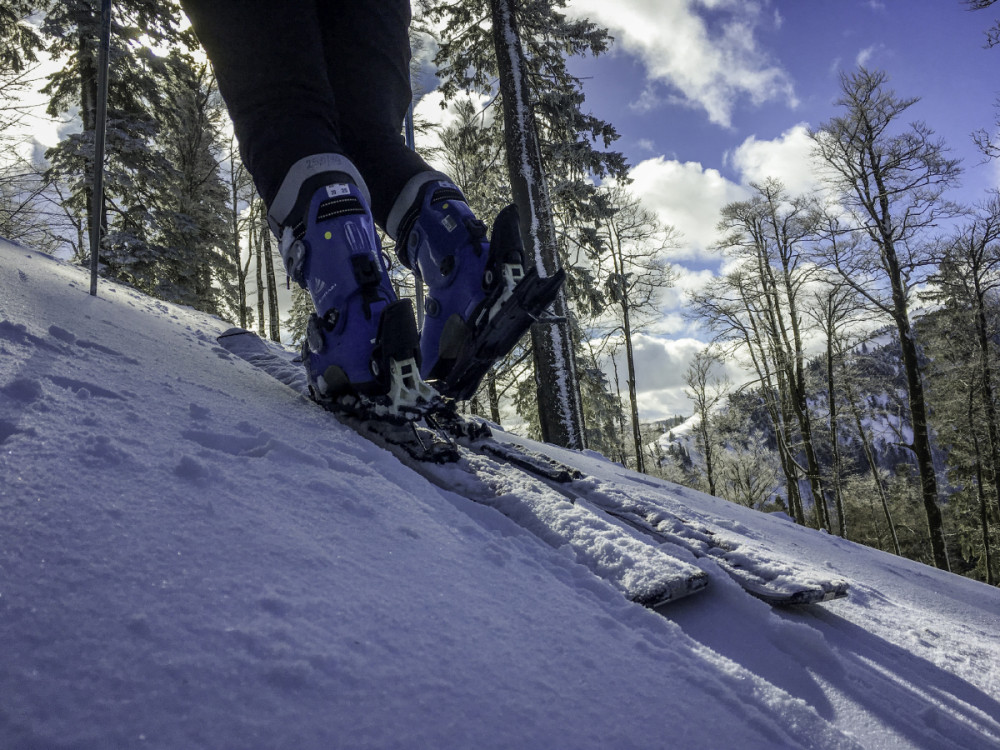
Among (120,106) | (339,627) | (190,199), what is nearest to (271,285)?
(190,199)

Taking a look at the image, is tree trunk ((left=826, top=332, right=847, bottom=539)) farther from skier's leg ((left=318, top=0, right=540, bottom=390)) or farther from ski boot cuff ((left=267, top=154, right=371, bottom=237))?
ski boot cuff ((left=267, top=154, right=371, bottom=237))

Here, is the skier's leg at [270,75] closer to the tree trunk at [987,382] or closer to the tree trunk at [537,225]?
the tree trunk at [537,225]

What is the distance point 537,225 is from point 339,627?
5967 mm

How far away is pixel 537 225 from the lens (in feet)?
19.9

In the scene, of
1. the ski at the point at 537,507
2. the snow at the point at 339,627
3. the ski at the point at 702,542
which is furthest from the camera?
the ski at the point at 702,542

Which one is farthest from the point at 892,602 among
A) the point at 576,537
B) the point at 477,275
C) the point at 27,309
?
the point at 27,309

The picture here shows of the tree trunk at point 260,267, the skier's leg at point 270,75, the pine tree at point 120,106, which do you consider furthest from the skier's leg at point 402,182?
the tree trunk at point 260,267

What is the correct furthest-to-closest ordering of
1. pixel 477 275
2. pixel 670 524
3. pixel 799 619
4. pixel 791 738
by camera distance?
pixel 477 275
pixel 670 524
pixel 799 619
pixel 791 738

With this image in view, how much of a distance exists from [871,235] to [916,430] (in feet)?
13.2

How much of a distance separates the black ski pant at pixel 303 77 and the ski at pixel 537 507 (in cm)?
76

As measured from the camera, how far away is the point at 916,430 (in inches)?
388

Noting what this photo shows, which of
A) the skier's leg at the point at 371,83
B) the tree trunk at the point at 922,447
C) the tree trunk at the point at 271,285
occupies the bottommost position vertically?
the tree trunk at the point at 922,447

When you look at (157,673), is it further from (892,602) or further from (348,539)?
(892,602)

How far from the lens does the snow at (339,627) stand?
0.37m
